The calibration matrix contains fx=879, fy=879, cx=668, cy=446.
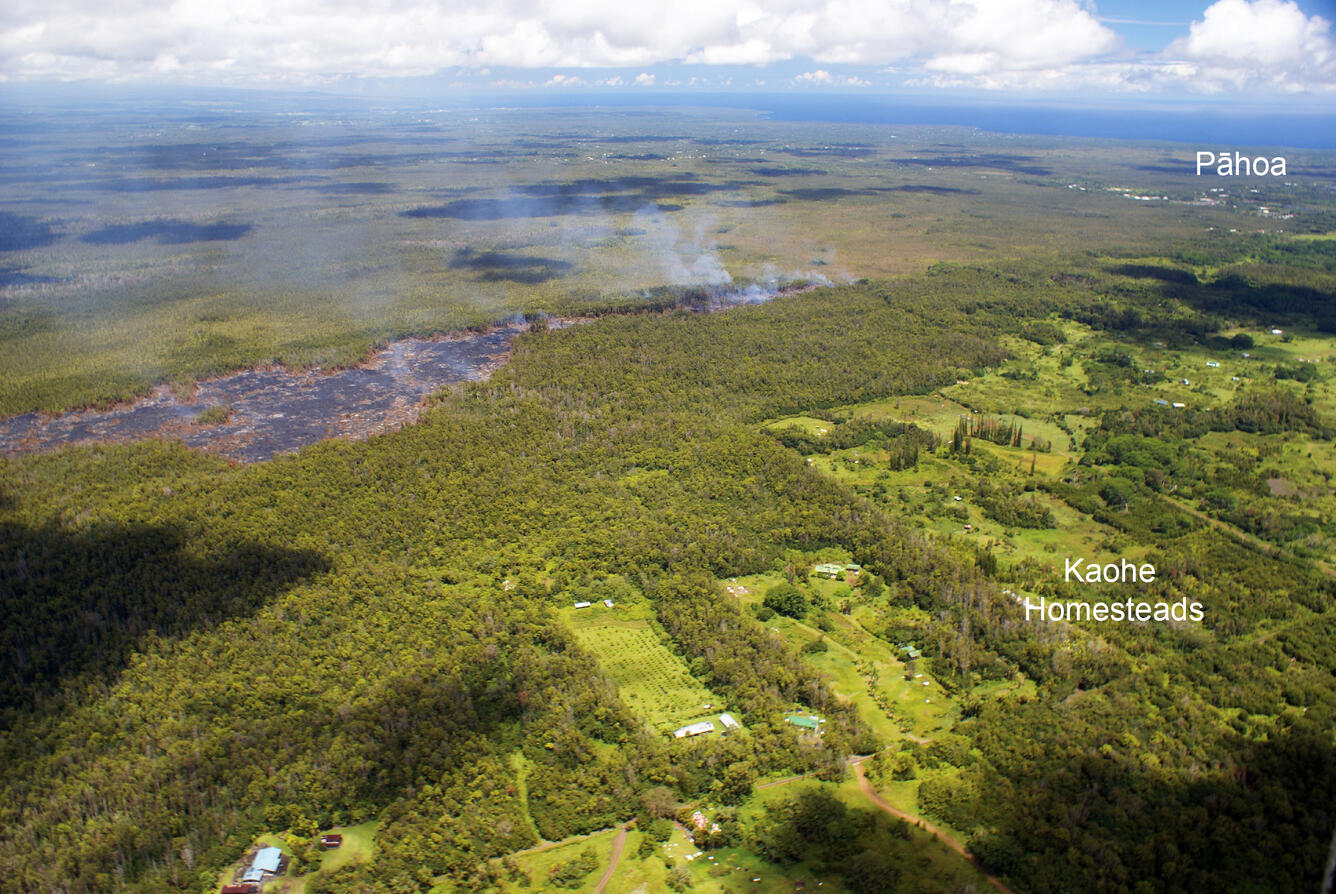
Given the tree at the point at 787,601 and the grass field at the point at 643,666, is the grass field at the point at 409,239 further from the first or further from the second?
the tree at the point at 787,601

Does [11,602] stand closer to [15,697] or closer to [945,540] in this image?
[15,697]

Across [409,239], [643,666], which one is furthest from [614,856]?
[409,239]

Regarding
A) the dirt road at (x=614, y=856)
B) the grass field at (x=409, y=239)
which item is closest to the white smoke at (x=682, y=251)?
the grass field at (x=409, y=239)

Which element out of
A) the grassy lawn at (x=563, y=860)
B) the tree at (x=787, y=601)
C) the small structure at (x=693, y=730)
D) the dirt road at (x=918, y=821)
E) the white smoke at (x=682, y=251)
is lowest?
the grassy lawn at (x=563, y=860)

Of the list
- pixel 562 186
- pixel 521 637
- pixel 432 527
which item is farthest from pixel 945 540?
pixel 562 186

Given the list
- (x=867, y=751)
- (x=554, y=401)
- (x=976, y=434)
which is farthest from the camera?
(x=554, y=401)
